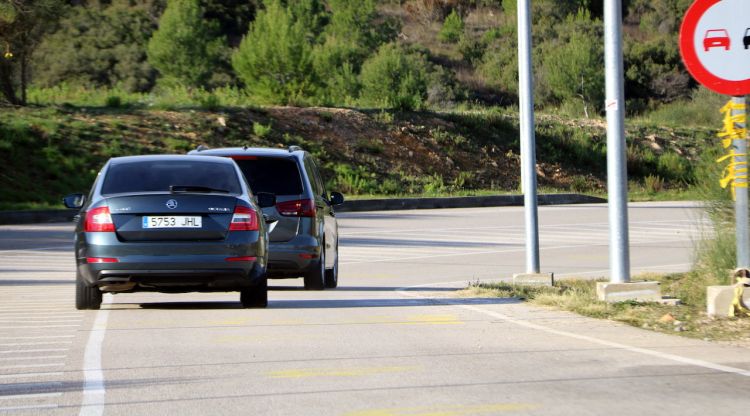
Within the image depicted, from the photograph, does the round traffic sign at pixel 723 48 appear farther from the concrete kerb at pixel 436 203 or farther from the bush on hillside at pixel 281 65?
the bush on hillside at pixel 281 65

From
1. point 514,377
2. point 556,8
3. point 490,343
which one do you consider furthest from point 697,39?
point 556,8

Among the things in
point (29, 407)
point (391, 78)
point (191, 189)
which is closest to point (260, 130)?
point (391, 78)

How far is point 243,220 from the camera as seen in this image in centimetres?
1248

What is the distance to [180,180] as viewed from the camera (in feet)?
42.6

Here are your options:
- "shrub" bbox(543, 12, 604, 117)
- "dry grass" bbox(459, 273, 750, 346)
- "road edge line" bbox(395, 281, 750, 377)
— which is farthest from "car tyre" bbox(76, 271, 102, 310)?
"shrub" bbox(543, 12, 604, 117)

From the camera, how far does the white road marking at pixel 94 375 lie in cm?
759

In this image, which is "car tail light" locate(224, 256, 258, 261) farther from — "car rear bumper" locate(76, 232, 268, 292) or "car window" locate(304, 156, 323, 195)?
"car window" locate(304, 156, 323, 195)

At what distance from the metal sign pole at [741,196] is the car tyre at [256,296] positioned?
4.48m

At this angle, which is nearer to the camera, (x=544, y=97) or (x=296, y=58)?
(x=296, y=58)

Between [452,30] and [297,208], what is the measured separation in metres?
95.0

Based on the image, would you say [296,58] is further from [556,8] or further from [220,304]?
[556,8]

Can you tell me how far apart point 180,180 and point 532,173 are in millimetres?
5169

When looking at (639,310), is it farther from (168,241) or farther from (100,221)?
(100,221)

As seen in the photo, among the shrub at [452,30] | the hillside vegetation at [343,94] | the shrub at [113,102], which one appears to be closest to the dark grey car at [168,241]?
the hillside vegetation at [343,94]
